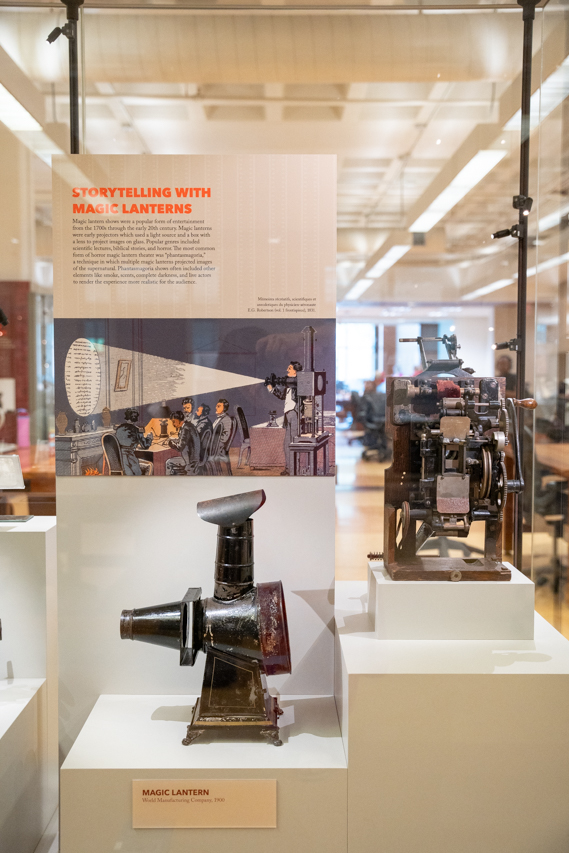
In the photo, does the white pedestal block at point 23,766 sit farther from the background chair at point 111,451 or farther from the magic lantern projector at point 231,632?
the background chair at point 111,451

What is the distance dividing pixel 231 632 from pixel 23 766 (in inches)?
36.2

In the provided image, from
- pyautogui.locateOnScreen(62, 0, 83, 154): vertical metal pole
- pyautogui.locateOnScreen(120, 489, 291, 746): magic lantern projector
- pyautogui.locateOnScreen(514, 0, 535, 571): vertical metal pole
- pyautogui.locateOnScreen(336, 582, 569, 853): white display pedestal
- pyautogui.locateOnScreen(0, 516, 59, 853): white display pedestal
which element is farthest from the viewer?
pyautogui.locateOnScreen(514, 0, 535, 571): vertical metal pole

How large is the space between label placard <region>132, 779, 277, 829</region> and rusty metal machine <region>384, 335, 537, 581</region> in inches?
31.6

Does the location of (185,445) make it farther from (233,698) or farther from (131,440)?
(233,698)

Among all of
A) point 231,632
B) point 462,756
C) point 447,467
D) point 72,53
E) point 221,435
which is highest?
point 72,53

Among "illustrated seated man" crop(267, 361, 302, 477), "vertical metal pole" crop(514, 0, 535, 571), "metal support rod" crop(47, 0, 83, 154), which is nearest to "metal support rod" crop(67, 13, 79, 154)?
"metal support rod" crop(47, 0, 83, 154)

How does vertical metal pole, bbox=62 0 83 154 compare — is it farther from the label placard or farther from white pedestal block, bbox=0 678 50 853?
the label placard

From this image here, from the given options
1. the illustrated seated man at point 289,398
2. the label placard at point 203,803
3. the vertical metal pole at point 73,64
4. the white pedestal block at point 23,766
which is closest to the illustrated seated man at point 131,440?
the illustrated seated man at point 289,398

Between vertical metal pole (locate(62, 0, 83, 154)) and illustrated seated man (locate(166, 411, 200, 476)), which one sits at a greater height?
vertical metal pole (locate(62, 0, 83, 154))

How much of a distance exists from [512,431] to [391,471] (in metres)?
0.45

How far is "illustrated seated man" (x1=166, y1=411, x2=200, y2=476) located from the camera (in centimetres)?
222

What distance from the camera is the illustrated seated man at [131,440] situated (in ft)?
7.30

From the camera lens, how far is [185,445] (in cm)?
223

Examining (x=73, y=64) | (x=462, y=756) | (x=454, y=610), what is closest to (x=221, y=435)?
(x=454, y=610)
